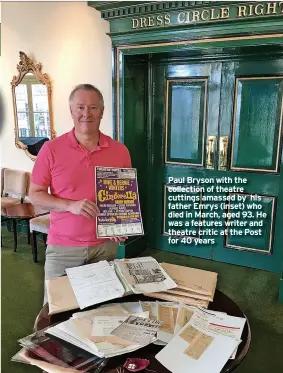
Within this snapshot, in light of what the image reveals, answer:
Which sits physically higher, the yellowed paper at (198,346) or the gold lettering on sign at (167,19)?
the gold lettering on sign at (167,19)

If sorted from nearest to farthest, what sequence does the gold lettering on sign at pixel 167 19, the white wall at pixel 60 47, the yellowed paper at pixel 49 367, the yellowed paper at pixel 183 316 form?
the yellowed paper at pixel 49 367 < the yellowed paper at pixel 183 316 < the gold lettering on sign at pixel 167 19 < the white wall at pixel 60 47

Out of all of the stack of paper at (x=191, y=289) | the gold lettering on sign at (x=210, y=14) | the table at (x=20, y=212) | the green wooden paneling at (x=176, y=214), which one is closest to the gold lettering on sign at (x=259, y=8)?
the gold lettering on sign at (x=210, y=14)

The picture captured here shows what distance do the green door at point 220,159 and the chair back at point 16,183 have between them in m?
1.56

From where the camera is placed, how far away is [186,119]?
347 cm

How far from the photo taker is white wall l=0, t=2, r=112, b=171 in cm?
338

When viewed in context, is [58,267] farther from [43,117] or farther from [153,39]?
[43,117]

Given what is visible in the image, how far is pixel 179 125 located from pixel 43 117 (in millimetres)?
1584

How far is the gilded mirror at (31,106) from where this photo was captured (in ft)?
12.8

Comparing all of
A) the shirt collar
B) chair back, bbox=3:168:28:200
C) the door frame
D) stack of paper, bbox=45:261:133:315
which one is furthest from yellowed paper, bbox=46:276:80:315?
chair back, bbox=3:168:28:200

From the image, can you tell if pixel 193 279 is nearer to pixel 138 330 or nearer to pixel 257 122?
pixel 138 330

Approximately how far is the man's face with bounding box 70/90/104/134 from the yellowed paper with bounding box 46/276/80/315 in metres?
0.69

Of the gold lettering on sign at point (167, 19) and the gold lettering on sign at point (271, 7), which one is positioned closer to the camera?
the gold lettering on sign at point (271, 7)

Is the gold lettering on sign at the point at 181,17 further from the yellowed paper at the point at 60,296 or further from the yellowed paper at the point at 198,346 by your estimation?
the yellowed paper at the point at 198,346

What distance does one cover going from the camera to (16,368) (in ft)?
6.71
